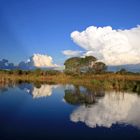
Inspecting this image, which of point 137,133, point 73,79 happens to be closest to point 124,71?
point 73,79

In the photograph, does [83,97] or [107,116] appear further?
[83,97]

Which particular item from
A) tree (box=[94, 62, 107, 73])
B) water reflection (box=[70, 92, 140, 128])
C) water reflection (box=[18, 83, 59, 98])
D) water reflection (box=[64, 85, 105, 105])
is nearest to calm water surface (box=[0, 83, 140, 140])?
water reflection (box=[70, 92, 140, 128])

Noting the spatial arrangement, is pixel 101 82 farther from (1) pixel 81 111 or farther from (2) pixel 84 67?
(2) pixel 84 67

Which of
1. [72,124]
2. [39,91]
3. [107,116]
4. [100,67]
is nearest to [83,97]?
[39,91]

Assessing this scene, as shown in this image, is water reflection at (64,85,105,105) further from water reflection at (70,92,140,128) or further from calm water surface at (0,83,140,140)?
calm water surface at (0,83,140,140)

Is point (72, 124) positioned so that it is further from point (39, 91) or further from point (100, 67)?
point (100, 67)

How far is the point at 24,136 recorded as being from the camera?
11258 mm

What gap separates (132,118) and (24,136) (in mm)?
7569

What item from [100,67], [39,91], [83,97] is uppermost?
[100,67]

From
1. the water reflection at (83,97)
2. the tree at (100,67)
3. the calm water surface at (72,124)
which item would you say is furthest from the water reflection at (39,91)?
the tree at (100,67)

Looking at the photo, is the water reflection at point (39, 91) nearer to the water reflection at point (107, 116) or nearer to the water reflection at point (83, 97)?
the water reflection at point (83, 97)

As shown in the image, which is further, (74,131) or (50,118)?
(50,118)

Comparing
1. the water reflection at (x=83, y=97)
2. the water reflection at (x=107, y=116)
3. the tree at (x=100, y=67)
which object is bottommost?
the water reflection at (x=107, y=116)

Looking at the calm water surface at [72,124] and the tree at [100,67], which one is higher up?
the tree at [100,67]
